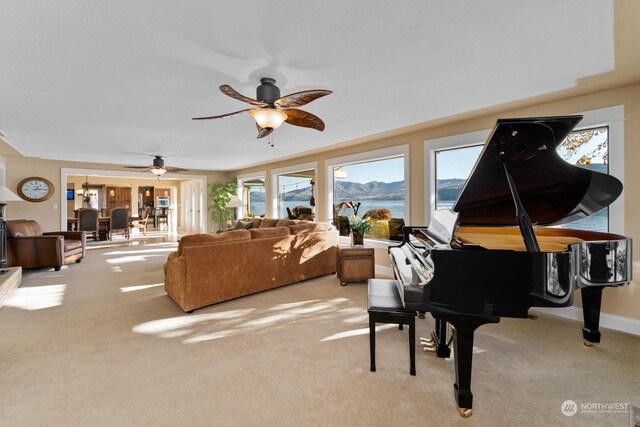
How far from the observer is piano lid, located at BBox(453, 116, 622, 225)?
1.77m

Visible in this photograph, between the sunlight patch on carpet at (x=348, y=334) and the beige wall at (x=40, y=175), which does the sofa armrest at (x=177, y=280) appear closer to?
the sunlight patch on carpet at (x=348, y=334)

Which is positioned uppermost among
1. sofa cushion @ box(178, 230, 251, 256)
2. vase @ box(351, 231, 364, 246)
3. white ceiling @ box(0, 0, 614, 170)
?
white ceiling @ box(0, 0, 614, 170)

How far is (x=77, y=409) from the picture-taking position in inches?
65.8

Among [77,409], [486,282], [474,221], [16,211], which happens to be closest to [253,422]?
[77,409]

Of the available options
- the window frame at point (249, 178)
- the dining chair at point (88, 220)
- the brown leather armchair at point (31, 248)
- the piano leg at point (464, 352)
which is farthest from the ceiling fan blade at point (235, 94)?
the dining chair at point (88, 220)

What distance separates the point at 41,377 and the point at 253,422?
1.66 meters

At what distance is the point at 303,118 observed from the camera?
8.64ft

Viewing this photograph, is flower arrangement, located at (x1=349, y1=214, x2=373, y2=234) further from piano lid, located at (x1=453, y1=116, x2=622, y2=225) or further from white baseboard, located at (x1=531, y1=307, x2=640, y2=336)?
white baseboard, located at (x1=531, y1=307, x2=640, y2=336)

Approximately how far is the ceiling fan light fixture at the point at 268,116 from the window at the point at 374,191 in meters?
2.54

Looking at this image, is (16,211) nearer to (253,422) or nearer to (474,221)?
(253,422)

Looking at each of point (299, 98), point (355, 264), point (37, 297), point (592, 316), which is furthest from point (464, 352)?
point (37, 297)

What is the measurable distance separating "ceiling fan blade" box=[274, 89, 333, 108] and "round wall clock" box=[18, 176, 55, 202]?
7.80 m

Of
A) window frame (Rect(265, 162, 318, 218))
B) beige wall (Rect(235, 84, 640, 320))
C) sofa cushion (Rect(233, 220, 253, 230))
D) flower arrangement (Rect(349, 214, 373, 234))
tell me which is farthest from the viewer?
window frame (Rect(265, 162, 318, 218))

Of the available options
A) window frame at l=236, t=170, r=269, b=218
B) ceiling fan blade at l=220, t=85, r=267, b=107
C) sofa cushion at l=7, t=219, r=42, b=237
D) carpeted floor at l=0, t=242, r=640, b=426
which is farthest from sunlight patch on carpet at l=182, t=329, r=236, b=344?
window frame at l=236, t=170, r=269, b=218
